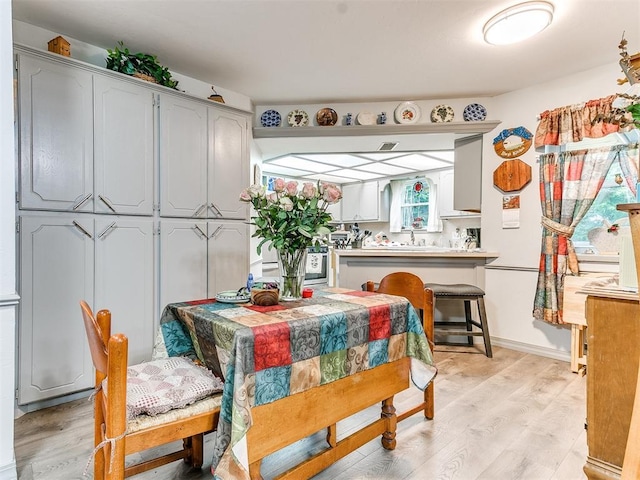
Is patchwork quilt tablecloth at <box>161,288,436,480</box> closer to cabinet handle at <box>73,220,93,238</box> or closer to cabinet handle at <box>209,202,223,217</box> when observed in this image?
cabinet handle at <box>73,220,93,238</box>

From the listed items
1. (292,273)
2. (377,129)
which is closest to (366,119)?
(377,129)

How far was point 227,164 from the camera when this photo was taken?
2961 millimetres

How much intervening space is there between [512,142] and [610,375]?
8.46ft

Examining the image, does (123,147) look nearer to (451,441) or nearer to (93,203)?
(93,203)

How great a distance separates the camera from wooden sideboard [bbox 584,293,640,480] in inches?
47.8

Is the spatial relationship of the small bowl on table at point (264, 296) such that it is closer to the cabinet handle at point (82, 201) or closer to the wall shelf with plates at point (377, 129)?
the cabinet handle at point (82, 201)

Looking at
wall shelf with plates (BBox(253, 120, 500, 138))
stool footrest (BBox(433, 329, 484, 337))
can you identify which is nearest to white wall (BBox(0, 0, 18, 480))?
wall shelf with plates (BBox(253, 120, 500, 138))

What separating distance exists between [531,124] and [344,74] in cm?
180

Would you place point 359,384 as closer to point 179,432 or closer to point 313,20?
point 179,432

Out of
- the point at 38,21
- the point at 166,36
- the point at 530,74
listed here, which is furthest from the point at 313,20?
the point at 530,74

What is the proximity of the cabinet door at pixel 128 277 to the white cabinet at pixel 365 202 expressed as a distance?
15.4 feet

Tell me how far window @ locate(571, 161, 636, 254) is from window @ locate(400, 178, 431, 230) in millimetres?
3053

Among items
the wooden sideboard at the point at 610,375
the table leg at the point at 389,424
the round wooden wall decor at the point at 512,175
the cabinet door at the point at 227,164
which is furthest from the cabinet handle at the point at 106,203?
the round wooden wall decor at the point at 512,175

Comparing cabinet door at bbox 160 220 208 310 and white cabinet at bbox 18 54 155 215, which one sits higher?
white cabinet at bbox 18 54 155 215
